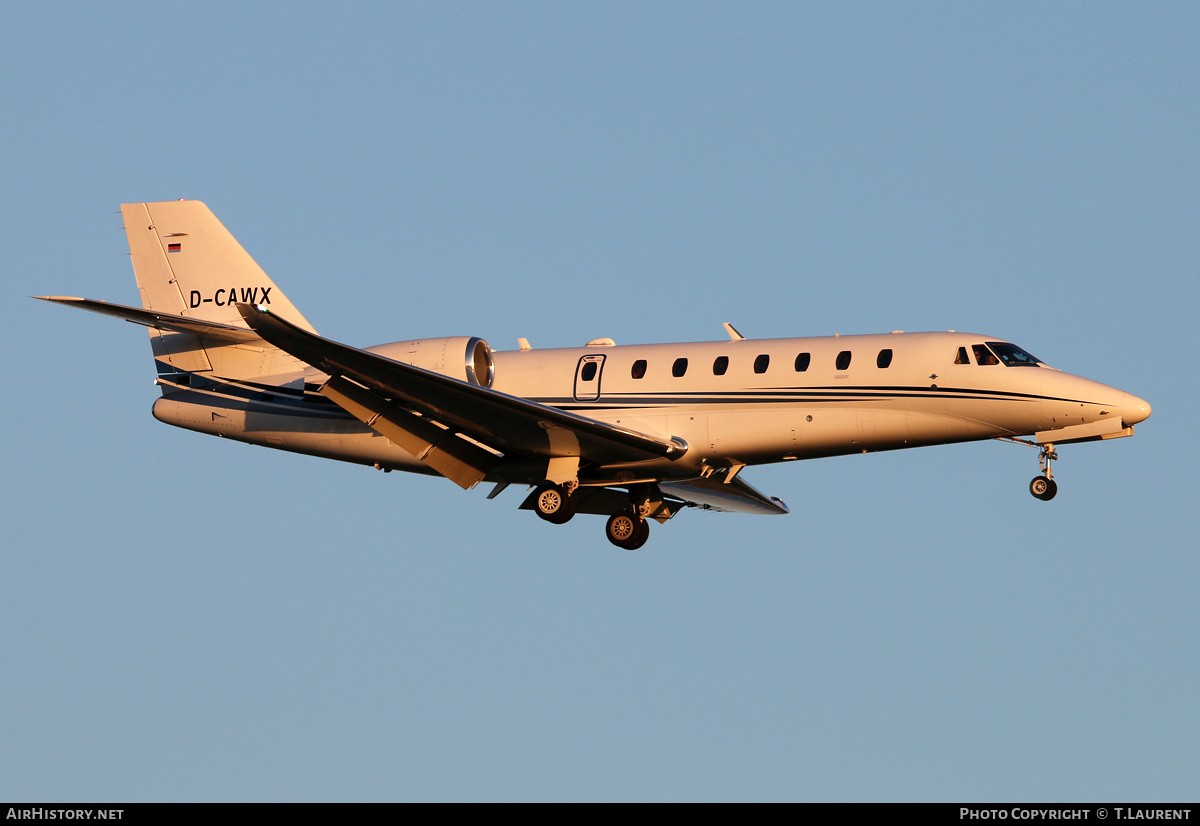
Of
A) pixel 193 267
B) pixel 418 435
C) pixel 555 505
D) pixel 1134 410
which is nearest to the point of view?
pixel 1134 410

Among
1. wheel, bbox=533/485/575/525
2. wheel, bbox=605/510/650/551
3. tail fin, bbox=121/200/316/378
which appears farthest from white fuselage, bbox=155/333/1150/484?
tail fin, bbox=121/200/316/378

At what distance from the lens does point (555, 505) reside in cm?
2356

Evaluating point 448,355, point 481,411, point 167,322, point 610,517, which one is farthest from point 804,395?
point 167,322

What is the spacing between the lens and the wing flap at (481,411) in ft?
69.7

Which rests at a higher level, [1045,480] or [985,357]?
[985,357]

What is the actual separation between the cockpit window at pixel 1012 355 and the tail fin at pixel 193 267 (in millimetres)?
11596

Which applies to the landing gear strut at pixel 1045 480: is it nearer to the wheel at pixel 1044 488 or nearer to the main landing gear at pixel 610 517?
the wheel at pixel 1044 488

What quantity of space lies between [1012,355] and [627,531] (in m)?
6.94

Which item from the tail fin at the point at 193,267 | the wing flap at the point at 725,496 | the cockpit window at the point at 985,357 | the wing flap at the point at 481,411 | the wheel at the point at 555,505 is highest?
the tail fin at the point at 193,267

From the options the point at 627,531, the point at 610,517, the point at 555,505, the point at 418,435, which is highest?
the point at 418,435

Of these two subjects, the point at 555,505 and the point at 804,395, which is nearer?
the point at 804,395

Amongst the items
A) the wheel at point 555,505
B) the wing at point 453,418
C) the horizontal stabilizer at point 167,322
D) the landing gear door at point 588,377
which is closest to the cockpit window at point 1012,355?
the wing at point 453,418

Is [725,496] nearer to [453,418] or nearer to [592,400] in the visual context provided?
[592,400]
